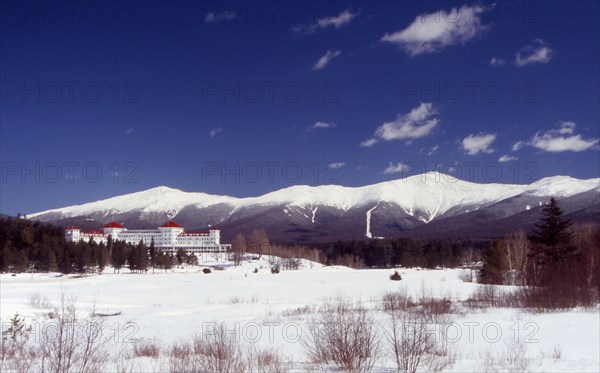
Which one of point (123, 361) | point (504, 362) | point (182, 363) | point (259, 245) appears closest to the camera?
point (182, 363)

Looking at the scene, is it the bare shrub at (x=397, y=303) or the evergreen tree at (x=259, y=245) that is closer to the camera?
the bare shrub at (x=397, y=303)

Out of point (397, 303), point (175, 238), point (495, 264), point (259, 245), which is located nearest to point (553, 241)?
point (495, 264)

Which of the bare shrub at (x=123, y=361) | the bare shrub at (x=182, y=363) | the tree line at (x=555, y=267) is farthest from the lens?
the tree line at (x=555, y=267)

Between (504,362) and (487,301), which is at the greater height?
Answer: (504,362)

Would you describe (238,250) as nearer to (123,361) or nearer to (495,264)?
(495,264)

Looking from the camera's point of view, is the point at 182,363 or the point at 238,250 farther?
the point at 238,250

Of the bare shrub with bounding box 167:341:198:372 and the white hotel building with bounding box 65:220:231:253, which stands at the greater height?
the white hotel building with bounding box 65:220:231:253

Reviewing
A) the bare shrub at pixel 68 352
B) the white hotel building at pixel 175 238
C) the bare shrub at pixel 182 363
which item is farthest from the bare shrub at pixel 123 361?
the white hotel building at pixel 175 238

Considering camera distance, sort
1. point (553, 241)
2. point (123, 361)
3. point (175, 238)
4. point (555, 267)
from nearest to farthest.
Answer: point (123, 361)
point (555, 267)
point (553, 241)
point (175, 238)

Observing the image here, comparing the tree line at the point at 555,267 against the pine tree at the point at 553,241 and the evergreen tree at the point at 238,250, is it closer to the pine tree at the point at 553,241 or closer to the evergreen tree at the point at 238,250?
the pine tree at the point at 553,241

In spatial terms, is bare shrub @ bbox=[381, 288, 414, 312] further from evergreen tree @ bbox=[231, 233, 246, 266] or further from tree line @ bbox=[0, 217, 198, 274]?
evergreen tree @ bbox=[231, 233, 246, 266]

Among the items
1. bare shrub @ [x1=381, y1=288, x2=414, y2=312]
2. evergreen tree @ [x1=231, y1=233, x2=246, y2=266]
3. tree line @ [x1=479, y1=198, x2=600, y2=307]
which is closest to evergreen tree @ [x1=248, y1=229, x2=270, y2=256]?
evergreen tree @ [x1=231, y1=233, x2=246, y2=266]

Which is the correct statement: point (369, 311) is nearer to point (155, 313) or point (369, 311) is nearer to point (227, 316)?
point (227, 316)

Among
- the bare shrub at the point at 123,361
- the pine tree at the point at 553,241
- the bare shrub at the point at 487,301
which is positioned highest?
the pine tree at the point at 553,241
